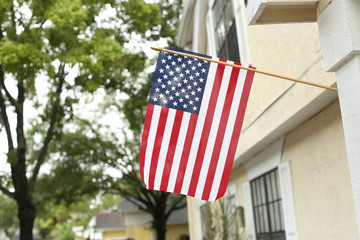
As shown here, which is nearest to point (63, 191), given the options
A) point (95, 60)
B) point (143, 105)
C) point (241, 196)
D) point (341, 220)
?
point (143, 105)

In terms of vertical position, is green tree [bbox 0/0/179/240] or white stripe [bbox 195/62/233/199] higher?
green tree [bbox 0/0/179/240]

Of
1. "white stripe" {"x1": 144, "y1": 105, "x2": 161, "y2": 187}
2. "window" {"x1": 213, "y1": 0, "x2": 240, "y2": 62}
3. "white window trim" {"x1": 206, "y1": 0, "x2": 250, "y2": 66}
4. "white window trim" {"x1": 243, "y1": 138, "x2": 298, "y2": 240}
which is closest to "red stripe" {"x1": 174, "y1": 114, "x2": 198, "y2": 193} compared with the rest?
"white stripe" {"x1": 144, "y1": 105, "x2": 161, "y2": 187}

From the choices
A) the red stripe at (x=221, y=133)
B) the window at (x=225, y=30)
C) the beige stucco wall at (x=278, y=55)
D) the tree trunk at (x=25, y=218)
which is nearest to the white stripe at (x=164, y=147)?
the red stripe at (x=221, y=133)

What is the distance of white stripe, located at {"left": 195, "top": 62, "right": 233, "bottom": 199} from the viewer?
4.70 metres

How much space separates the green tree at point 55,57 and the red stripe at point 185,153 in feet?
24.1

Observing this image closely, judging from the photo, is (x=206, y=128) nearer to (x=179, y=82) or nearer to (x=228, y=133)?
(x=228, y=133)

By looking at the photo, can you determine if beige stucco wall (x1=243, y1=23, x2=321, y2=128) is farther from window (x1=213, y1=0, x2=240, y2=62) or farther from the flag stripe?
the flag stripe

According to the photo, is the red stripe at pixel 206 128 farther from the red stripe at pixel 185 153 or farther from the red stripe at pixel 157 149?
the red stripe at pixel 157 149

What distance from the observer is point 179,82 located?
4664 millimetres

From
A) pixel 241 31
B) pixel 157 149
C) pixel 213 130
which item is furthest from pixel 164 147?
pixel 241 31

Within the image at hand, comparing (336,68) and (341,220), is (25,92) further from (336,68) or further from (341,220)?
(336,68)

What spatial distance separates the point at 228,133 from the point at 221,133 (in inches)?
2.6

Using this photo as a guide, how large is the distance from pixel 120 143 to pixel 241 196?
12.5m

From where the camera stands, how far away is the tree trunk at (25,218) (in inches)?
561
